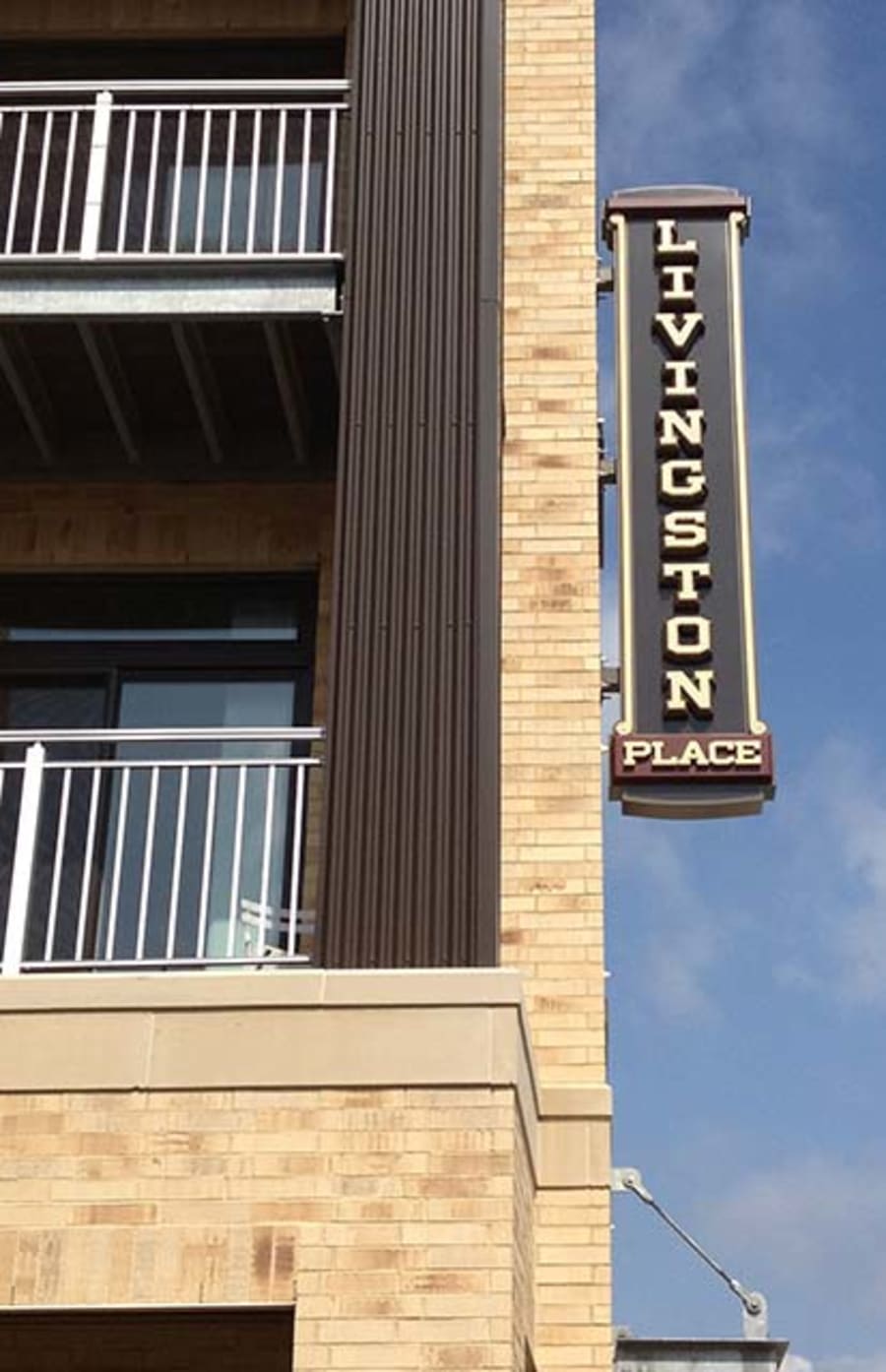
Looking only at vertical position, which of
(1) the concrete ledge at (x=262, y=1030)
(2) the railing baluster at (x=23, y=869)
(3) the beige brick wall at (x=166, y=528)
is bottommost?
(1) the concrete ledge at (x=262, y=1030)

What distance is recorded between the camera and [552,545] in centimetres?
1198

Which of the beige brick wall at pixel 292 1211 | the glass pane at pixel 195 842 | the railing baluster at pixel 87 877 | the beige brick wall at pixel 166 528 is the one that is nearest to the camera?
the beige brick wall at pixel 292 1211

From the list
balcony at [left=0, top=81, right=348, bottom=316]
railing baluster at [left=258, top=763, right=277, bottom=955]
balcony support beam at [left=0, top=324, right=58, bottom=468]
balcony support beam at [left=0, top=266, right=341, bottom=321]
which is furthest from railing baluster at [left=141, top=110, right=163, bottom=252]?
railing baluster at [left=258, top=763, right=277, bottom=955]

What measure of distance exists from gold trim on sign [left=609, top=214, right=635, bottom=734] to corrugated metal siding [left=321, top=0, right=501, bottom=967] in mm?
1810

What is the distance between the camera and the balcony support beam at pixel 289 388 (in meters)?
11.4

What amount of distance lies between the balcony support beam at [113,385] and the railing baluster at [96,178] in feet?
1.35

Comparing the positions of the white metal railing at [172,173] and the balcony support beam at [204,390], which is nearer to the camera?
the balcony support beam at [204,390]

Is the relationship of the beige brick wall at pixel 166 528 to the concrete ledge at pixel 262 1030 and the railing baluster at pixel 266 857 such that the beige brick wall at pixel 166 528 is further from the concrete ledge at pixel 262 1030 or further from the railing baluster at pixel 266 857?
the concrete ledge at pixel 262 1030

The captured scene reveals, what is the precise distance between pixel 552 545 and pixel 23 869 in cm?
406

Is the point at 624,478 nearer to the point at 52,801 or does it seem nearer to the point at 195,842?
the point at 195,842

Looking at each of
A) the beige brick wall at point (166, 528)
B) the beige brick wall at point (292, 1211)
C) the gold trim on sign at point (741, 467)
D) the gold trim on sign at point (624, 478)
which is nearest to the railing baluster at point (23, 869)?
the beige brick wall at point (292, 1211)

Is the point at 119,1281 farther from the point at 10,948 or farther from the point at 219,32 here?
the point at 219,32

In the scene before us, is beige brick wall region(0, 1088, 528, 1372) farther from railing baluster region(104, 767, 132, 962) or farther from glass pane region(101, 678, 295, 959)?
railing baluster region(104, 767, 132, 962)

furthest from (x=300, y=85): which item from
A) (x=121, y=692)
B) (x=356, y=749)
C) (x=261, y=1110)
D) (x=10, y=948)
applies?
(x=261, y=1110)
